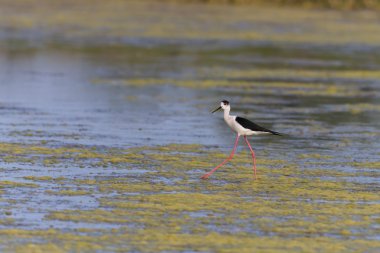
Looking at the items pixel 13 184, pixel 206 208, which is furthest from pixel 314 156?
pixel 13 184

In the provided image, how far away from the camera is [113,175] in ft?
40.9

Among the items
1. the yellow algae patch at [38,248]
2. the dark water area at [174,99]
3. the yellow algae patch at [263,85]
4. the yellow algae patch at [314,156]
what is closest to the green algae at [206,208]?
the yellow algae patch at [38,248]

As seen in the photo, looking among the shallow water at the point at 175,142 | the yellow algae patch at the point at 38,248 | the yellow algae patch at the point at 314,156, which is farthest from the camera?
the yellow algae patch at the point at 314,156

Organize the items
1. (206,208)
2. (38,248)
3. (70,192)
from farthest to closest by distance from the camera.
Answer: (70,192)
(206,208)
(38,248)

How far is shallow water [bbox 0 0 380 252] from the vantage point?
32.8 feet

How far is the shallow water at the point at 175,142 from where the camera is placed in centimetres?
998

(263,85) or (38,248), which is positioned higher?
(263,85)

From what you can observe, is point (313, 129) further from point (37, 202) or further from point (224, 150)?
point (37, 202)

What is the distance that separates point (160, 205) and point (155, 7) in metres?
39.6

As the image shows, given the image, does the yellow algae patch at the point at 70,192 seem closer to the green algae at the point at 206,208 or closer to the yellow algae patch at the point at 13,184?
the green algae at the point at 206,208

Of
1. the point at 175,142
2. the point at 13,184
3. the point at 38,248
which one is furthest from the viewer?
the point at 175,142

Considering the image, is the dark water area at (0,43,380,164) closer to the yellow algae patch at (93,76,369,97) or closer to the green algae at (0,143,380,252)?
the yellow algae patch at (93,76,369,97)

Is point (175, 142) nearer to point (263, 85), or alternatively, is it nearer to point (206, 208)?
point (206, 208)

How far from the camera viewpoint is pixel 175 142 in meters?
15.4
